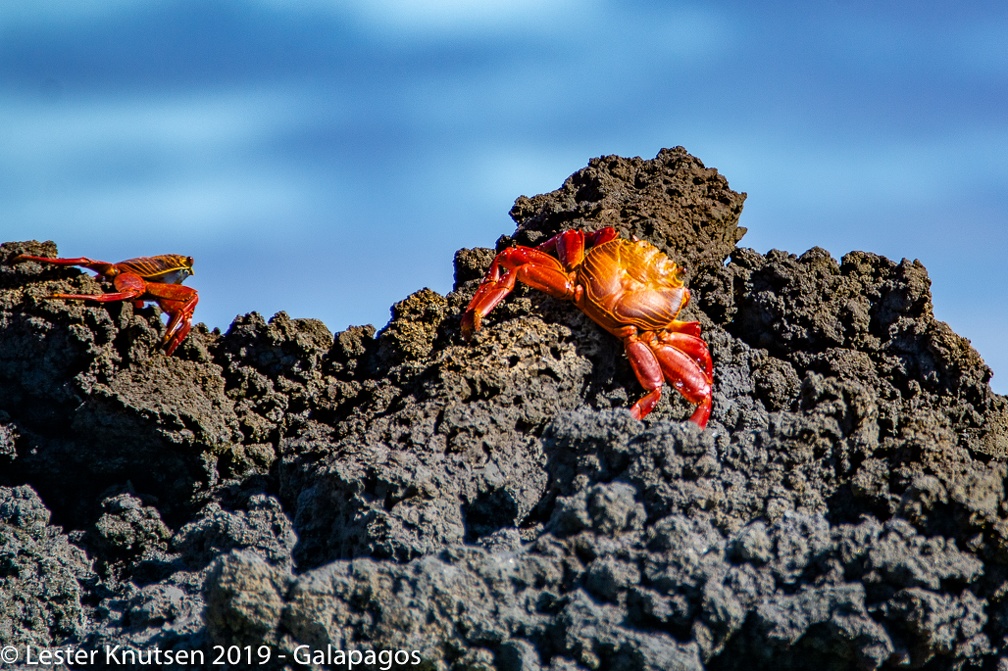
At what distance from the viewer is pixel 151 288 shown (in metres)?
9.38

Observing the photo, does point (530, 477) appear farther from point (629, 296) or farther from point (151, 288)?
point (151, 288)

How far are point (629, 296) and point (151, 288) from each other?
10.7ft

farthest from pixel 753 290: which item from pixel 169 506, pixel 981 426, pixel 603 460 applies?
pixel 169 506

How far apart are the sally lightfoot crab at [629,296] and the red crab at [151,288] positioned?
75.5 inches

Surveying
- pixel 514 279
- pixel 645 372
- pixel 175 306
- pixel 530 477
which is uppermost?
pixel 514 279

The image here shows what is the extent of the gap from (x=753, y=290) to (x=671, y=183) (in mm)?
1181

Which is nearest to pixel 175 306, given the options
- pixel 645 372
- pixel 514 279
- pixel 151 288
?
pixel 151 288

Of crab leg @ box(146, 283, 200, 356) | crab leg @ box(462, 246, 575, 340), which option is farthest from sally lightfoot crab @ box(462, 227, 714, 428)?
crab leg @ box(146, 283, 200, 356)

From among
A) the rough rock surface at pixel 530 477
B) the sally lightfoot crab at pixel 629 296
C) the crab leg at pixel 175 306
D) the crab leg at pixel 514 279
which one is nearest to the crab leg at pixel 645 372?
the sally lightfoot crab at pixel 629 296

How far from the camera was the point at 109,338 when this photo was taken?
8.90 meters

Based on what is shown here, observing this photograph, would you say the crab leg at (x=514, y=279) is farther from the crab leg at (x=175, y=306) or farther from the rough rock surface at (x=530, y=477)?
the crab leg at (x=175, y=306)

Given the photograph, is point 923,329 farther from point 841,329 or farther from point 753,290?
point 753,290

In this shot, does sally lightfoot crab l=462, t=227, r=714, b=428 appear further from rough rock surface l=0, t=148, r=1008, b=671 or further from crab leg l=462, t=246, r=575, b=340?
rough rock surface l=0, t=148, r=1008, b=671

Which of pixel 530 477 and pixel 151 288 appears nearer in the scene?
pixel 530 477
